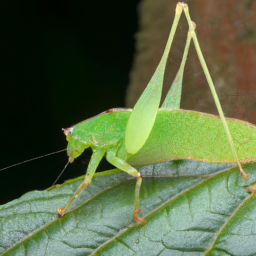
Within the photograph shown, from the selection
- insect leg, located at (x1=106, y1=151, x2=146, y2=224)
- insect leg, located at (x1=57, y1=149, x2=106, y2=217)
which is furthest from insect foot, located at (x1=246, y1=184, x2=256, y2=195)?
insect leg, located at (x1=57, y1=149, x2=106, y2=217)

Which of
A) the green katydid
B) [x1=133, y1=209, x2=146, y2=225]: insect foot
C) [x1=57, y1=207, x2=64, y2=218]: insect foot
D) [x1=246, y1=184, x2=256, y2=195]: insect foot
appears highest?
the green katydid

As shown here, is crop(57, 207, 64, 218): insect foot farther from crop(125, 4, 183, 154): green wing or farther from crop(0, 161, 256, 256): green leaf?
crop(125, 4, 183, 154): green wing

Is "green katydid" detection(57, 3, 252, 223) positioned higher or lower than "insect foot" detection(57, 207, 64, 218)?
higher

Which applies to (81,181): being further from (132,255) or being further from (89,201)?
(132,255)

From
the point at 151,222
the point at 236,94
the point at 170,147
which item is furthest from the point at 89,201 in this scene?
the point at 236,94

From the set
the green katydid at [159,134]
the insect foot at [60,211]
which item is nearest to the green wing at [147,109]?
the green katydid at [159,134]

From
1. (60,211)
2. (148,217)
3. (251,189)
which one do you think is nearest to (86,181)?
(60,211)

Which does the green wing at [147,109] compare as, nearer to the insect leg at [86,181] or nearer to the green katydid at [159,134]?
the green katydid at [159,134]
